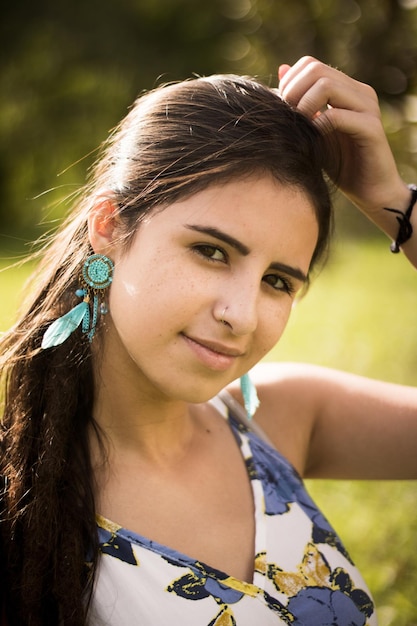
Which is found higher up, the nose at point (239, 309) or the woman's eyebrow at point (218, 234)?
the woman's eyebrow at point (218, 234)

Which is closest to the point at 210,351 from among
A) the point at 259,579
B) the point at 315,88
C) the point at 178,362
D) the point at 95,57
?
the point at 178,362

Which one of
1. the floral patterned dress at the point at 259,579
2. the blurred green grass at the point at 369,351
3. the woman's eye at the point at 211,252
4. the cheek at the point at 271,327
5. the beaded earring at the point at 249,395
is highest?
the woman's eye at the point at 211,252

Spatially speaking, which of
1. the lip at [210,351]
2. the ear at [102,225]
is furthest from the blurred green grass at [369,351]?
the lip at [210,351]

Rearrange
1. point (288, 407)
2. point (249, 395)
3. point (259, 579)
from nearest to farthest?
point (259, 579)
point (249, 395)
point (288, 407)

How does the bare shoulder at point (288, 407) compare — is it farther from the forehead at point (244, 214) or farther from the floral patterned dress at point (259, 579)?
the forehead at point (244, 214)

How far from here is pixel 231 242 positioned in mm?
1702

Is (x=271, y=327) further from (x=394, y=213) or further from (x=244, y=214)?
(x=394, y=213)

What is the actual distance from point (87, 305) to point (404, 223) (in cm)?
104

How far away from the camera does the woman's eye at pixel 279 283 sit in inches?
72.7

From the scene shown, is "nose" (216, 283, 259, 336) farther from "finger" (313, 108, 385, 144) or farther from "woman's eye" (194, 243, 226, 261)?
"finger" (313, 108, 385, 144)

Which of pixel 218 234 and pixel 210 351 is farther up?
pixel 218 234

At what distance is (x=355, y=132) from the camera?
2.00 meters

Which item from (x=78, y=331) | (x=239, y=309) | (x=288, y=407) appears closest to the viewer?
(x=239, y=309)

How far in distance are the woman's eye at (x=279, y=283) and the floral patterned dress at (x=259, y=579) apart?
57 centimetres
